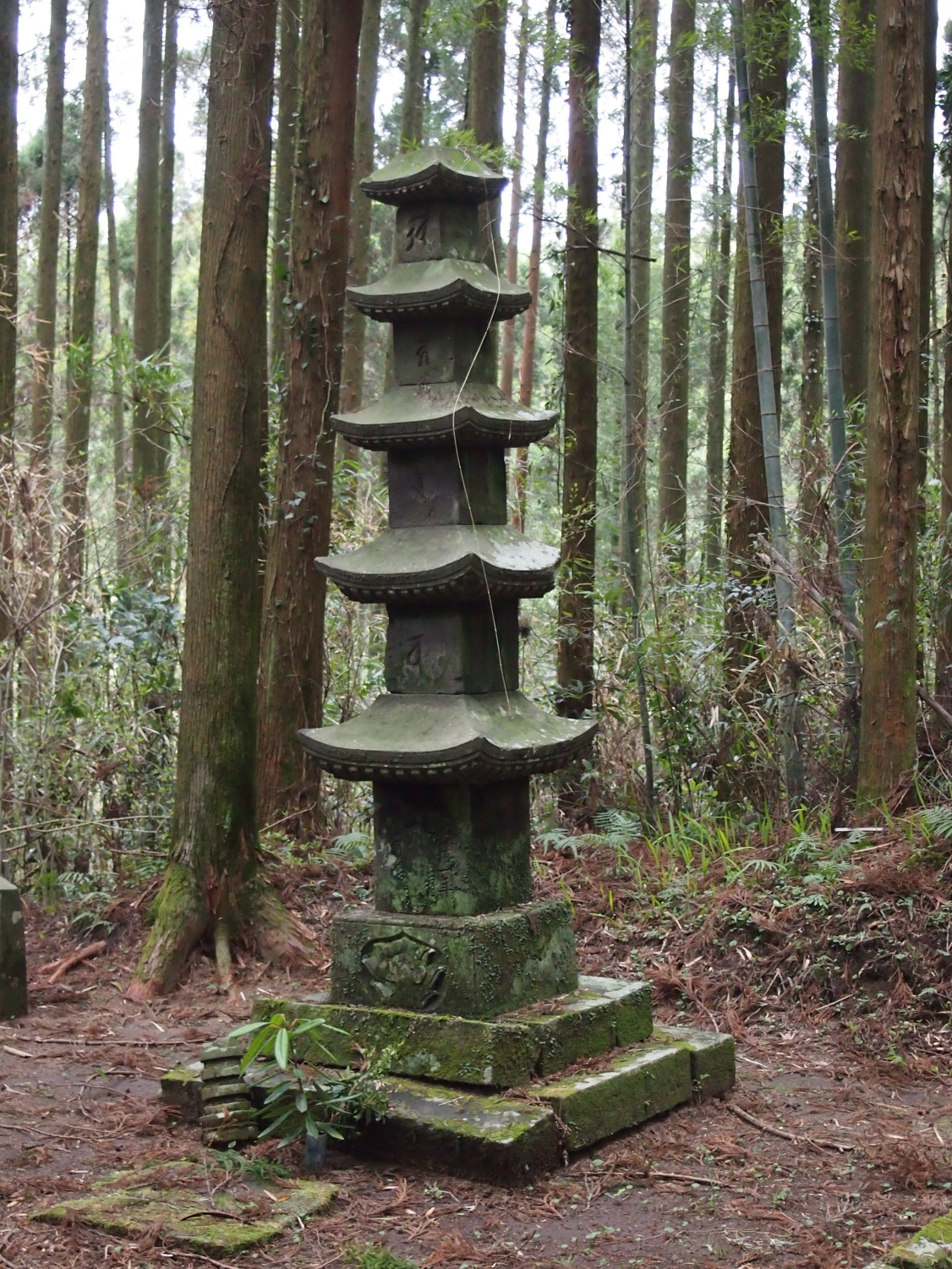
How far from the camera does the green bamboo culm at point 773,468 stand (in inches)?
352

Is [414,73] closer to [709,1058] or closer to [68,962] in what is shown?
[68,962]

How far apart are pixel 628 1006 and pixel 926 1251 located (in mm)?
2185

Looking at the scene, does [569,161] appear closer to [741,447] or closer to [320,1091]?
[741,447]

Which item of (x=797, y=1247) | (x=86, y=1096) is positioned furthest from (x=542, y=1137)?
(x=86, y=1096)

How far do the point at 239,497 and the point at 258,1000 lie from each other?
10.2 feet

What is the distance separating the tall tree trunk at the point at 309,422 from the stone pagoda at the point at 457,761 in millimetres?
3002

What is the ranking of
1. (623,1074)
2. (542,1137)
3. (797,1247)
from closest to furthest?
(797,1247), (542,1137), (623,1074)

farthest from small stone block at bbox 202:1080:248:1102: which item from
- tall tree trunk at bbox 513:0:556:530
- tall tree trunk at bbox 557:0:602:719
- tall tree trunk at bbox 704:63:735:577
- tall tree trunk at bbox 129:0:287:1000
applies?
tall tree trunk at bbox 704:63:735:577

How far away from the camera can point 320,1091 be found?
16.6 ft

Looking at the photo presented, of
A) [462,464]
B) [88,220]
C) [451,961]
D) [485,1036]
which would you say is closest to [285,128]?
[88,220]

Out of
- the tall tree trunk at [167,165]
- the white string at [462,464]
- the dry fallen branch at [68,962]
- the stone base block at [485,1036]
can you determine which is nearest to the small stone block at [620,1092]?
the stone base block at [485,1036]

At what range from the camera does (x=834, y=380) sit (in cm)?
895

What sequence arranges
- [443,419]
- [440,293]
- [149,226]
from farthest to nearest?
1. [149,226]
2. [440,293]
3. [443,419]

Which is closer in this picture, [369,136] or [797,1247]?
[797,1247]
